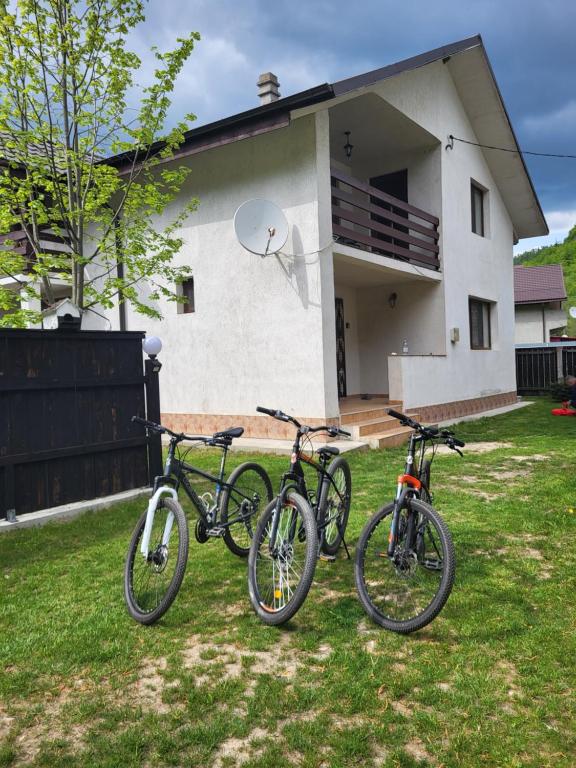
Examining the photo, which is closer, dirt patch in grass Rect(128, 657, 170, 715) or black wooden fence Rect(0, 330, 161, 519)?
dirt patch in grass Rect(128, 657, 170, 715)

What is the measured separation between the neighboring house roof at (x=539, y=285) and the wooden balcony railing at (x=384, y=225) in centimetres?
1664

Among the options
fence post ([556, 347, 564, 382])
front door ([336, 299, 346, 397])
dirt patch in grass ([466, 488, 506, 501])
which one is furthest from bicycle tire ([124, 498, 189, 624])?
fence post ([556, 347, 564, 382])

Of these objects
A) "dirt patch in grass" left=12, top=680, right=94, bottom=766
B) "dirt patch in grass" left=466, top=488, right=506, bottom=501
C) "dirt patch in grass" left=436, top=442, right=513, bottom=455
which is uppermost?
"dirt patch in grass" left=436, top=442, right=513, bottom=455

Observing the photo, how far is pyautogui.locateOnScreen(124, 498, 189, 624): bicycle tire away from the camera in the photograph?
3.31 m

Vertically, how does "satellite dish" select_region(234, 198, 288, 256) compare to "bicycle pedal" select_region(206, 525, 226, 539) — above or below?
above

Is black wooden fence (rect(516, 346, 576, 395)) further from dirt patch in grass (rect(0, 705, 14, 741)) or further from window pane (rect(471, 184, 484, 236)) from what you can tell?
dirt patch in grass (rect(0, 705, 14, 741))

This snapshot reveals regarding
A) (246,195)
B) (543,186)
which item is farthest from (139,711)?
(543,186)

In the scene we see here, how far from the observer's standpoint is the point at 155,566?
3.44 metres

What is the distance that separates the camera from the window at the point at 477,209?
14953mm

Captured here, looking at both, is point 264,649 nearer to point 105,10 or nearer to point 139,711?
point 139,711

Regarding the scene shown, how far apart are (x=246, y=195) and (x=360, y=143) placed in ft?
12.1

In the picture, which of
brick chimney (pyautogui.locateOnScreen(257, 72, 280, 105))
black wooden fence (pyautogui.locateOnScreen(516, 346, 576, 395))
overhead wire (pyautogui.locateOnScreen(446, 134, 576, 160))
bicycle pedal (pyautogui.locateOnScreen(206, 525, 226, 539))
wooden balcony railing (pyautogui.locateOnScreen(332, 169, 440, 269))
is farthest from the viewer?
black wooden fence (pyautogui.locateOnScreen(516, 346, 576, 395))

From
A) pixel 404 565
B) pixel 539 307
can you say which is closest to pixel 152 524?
pixel 404 565

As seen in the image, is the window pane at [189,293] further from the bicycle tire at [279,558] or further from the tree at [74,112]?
the bicycle tire at [279,558]
